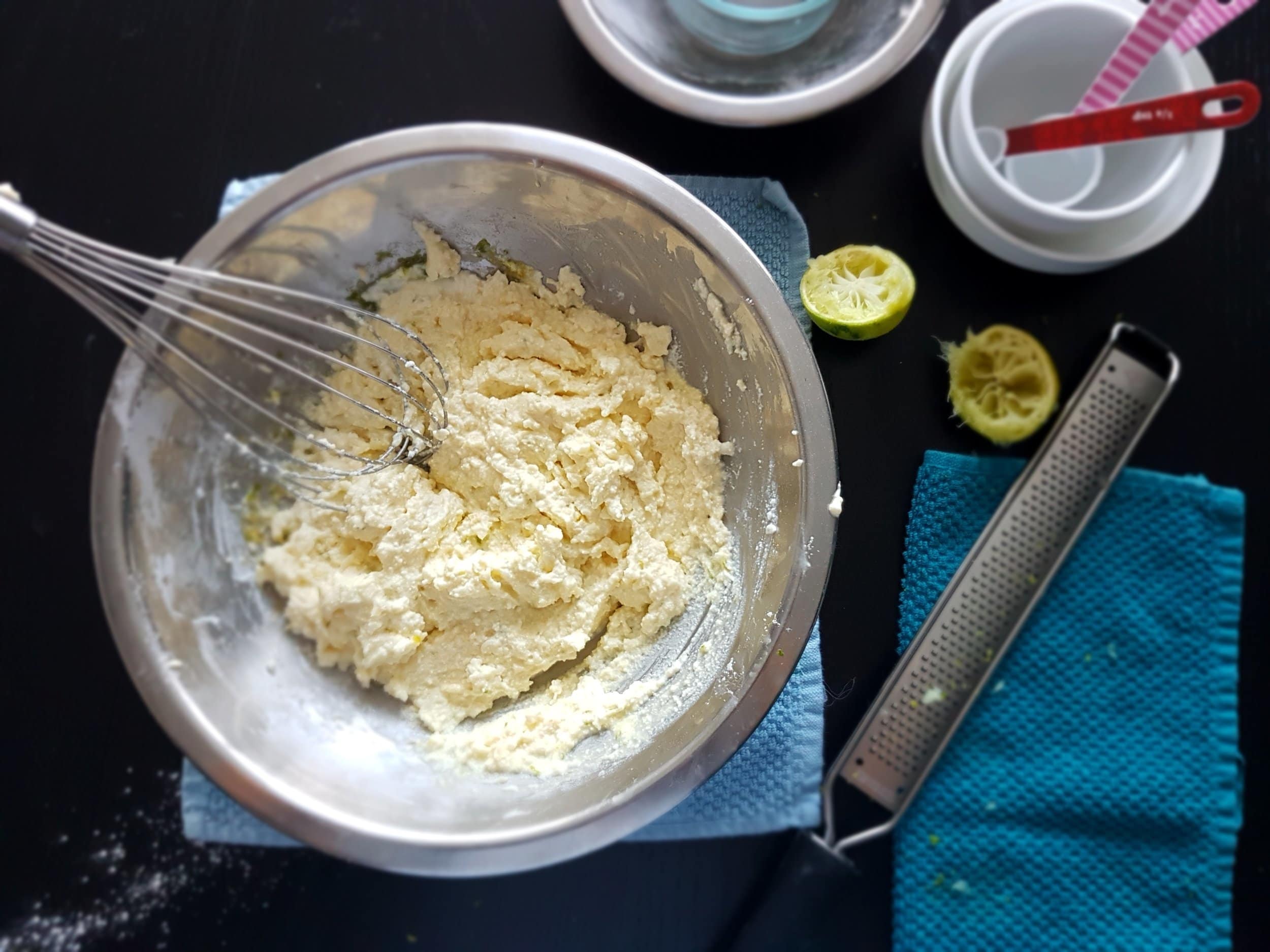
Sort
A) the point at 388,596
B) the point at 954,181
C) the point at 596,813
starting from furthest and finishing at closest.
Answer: the point at 954,181 → the point at 388,596 → the point at 596,813

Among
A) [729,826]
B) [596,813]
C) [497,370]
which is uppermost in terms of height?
[497,370]

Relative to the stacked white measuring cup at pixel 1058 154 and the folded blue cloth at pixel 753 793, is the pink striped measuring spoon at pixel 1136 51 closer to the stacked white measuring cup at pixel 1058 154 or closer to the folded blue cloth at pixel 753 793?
the stacked white measuring cup at pixel 1058 154

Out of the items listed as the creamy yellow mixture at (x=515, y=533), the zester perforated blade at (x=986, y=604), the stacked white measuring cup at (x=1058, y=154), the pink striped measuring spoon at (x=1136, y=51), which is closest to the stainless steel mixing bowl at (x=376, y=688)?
the creamy yellow mixture at (x=515, y=533)

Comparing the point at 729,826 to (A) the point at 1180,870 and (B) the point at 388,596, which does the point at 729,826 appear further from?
(A) the point at 1180,870

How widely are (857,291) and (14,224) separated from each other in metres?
0.91

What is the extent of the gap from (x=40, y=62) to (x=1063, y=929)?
70.5 inches

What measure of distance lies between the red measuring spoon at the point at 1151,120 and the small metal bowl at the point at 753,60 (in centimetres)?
21

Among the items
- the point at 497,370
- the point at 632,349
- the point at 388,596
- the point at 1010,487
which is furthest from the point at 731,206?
the point at 388,596

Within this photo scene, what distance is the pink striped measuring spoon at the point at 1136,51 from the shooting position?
93cm

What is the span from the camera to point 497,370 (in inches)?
37.4

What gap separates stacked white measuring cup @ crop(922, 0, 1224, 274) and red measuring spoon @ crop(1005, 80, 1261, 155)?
0.20 ft

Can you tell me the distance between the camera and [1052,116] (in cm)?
113

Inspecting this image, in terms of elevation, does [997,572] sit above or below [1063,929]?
above

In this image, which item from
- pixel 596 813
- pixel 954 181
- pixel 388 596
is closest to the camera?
pixel 596 813
